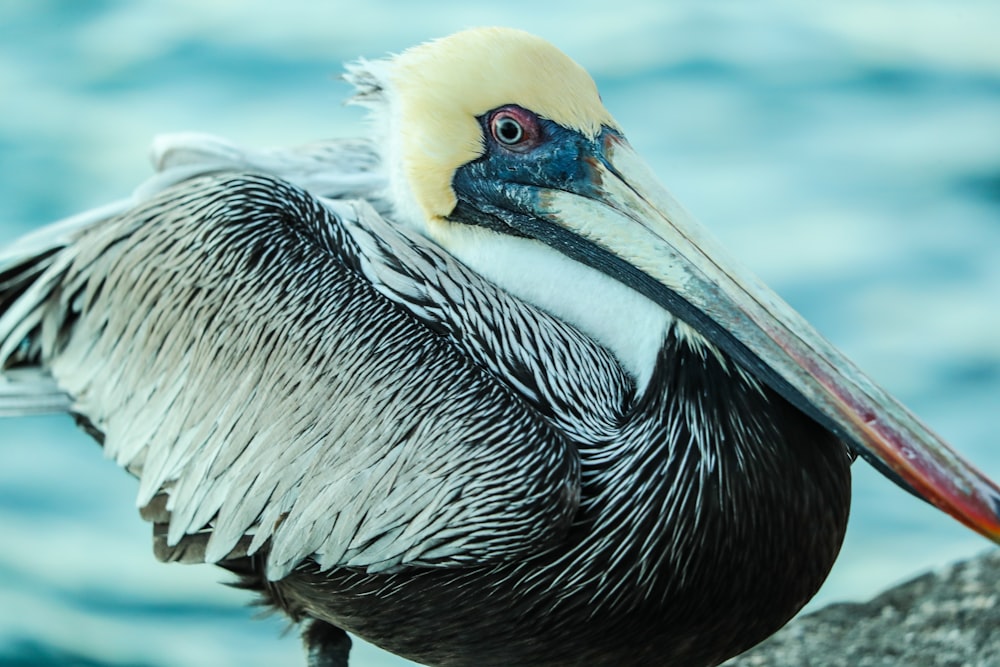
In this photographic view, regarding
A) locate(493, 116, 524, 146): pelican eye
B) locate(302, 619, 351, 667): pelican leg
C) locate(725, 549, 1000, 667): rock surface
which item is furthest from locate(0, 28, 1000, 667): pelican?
locate(725, 549, 1000, 667): rock surface

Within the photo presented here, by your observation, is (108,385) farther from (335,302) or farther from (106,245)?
(335,302)

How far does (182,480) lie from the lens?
3.35 meters

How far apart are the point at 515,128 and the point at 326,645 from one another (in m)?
1.51

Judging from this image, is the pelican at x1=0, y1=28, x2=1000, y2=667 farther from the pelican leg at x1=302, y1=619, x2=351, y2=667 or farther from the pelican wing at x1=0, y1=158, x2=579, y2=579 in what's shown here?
the pelican leg at x1=302, y1=619, x2=351, y2=667

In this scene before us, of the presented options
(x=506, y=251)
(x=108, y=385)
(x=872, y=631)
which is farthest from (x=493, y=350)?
(x=872, y=631)

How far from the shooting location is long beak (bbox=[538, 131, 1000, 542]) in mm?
2713

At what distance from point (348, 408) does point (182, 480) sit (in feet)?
1.76

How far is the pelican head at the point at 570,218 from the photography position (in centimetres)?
290

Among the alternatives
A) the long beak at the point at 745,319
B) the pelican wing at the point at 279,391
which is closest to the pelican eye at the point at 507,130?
the long beak at the point at 745,319

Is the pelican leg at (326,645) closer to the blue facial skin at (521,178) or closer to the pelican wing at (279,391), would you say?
the pelican wing at (279,391)

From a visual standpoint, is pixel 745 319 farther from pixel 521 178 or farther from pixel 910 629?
pixel 910 629

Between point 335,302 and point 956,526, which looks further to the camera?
point 956,526

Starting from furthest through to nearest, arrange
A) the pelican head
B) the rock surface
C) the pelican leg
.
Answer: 1. the rock surface
2. the pelican leg
3. the pelican head

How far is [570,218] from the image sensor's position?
3.18 meters
